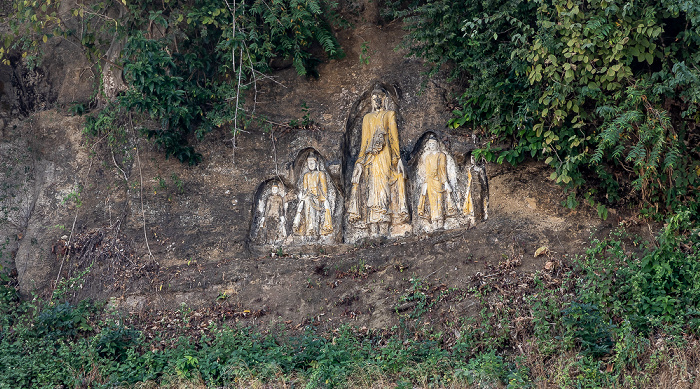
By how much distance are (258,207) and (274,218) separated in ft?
1.01

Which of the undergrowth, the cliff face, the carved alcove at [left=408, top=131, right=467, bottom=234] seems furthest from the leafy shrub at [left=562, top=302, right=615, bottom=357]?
the carved alcove at [left=408, top=131, right=467, bottom=234]

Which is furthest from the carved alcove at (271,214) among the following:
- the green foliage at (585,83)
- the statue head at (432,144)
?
the green foliage at (585,83)

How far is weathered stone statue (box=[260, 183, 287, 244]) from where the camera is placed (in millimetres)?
11242

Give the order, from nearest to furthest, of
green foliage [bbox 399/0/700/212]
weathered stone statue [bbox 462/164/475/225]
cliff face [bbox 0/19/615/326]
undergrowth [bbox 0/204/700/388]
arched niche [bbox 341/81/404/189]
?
undergrowth [bbox 0/204/700/388] → green foliage [bbox 399/0/700/212] → cliff face [bbox 0/19/615/326] → weathered stone statue [bbox 462/164/475/225] → arched niche [bbox 341/81/404/189]

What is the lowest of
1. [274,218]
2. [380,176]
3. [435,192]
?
[274,218]

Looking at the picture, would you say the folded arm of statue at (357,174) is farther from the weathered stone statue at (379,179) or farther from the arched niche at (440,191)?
the arched niche at (440,191)

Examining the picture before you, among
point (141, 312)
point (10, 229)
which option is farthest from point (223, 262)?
point (10, 229)

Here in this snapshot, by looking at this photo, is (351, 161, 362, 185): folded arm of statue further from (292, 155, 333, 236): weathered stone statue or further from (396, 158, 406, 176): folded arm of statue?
(396, 158, 406, 176): folded arm of statue

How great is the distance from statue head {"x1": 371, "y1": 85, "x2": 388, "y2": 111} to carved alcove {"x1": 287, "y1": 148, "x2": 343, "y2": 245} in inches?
45.7

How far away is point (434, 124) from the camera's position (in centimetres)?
1109

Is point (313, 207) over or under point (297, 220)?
over

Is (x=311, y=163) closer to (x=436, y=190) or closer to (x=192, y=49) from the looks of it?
(x=436, y=190)

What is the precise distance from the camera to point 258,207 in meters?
11.4

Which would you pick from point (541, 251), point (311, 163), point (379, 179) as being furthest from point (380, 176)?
point (541, 251)
